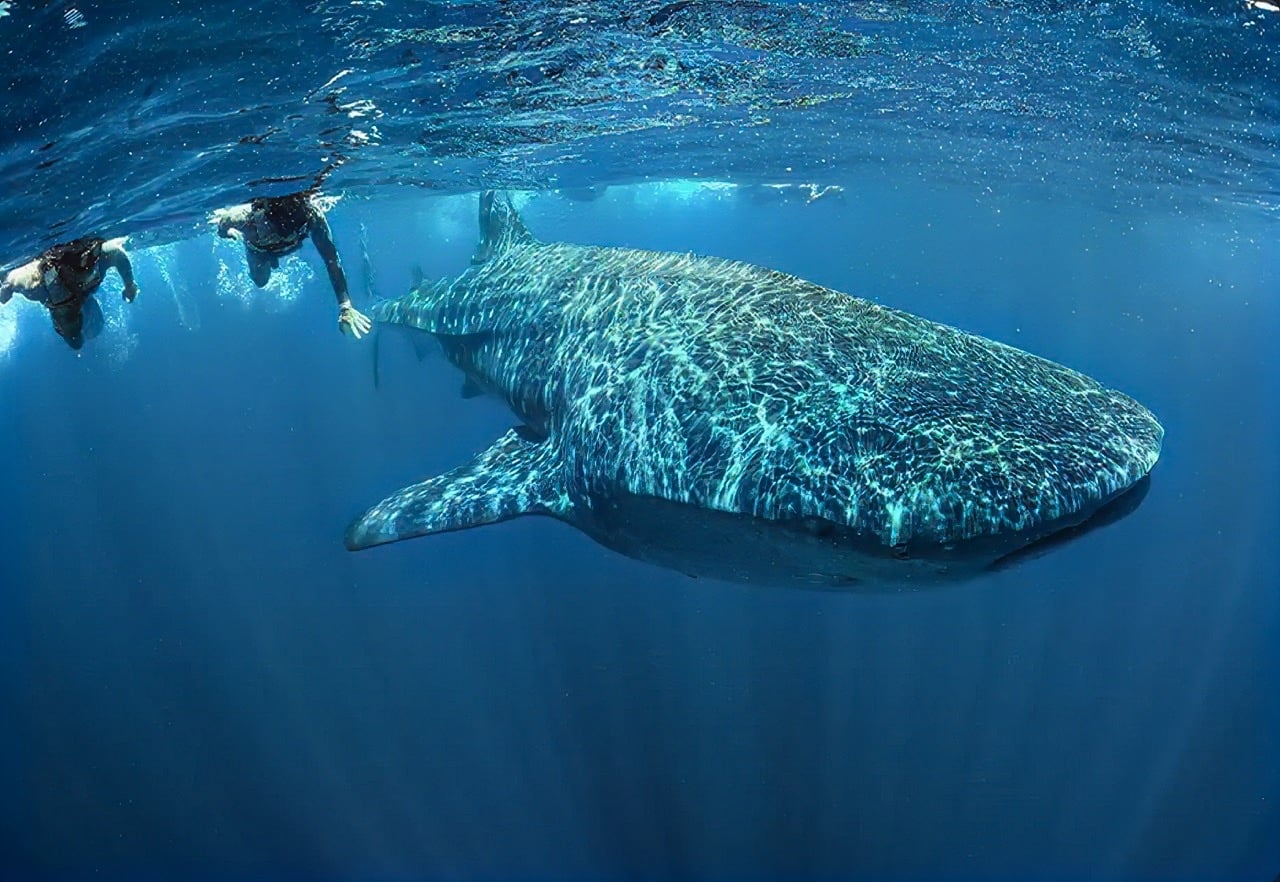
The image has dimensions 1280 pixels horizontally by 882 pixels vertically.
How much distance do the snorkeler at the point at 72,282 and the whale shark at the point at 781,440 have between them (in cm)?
686

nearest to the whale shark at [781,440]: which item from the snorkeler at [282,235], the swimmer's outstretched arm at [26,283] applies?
the snorkeler at [282,235]

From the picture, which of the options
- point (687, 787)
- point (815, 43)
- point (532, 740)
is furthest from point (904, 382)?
point (532, 740)

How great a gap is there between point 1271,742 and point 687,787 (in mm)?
13180

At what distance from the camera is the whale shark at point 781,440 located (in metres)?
4.28

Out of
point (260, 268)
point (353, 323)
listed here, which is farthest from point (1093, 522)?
point (260, 268)

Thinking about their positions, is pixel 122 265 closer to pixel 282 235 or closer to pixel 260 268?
pixel 260 268

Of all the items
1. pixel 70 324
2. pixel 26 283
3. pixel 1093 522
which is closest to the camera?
pixel 1093 522

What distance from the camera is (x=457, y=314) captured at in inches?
416

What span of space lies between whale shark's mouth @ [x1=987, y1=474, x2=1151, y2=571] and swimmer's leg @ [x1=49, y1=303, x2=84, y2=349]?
11.6m

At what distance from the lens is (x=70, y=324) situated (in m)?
10.6

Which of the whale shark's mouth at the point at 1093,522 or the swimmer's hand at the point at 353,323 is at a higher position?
the whale shark's mouth at the point at 1093,522

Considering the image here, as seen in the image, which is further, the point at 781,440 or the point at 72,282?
the point at 72,282

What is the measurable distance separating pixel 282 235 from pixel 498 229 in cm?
404

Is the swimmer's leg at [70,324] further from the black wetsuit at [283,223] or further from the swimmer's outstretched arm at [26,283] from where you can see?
the black wetsuit at [283,223]
